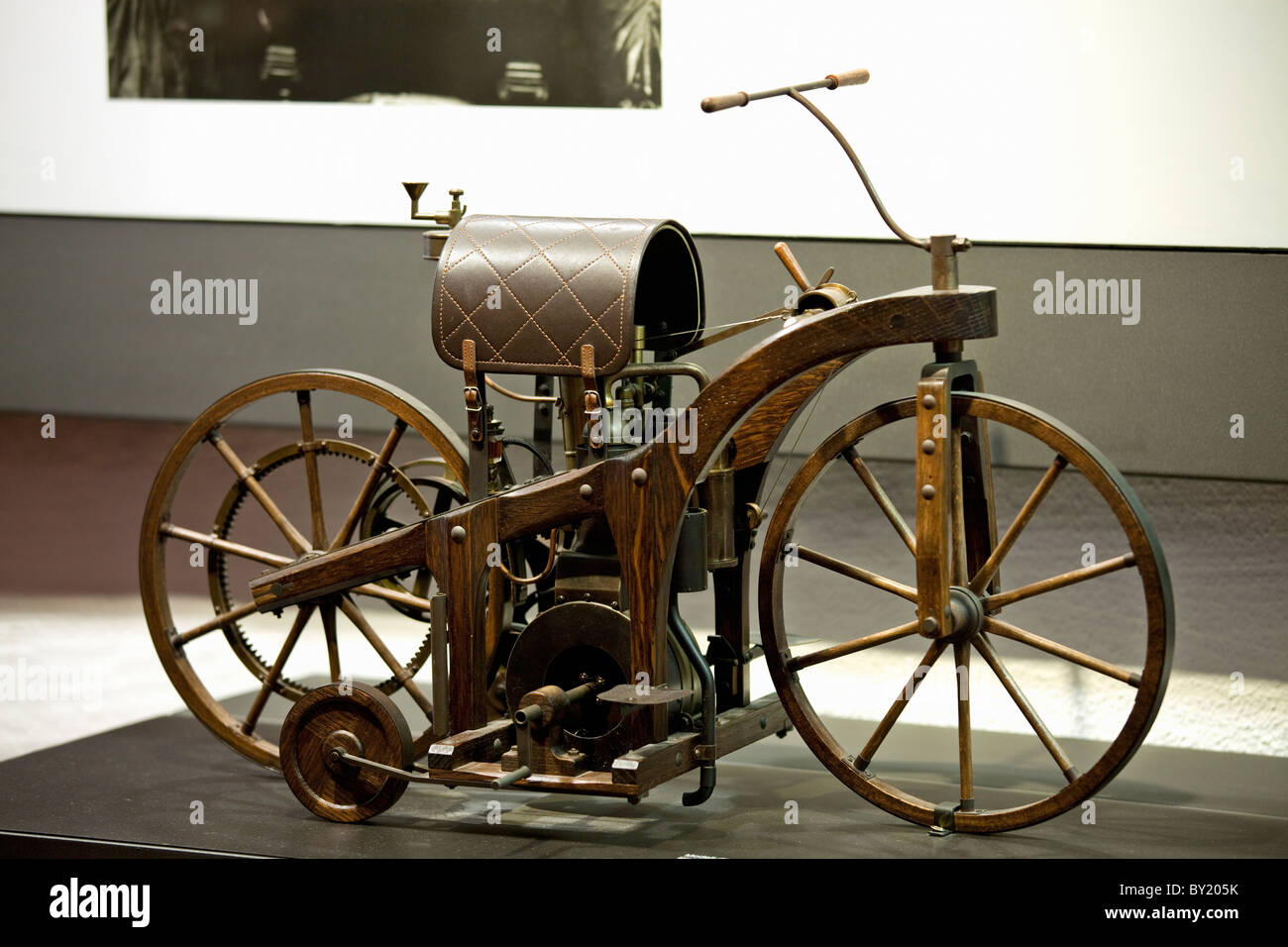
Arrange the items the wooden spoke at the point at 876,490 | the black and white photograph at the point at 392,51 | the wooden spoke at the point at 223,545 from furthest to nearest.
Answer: the black and white photograph at the point at 392,51, the wooden spoke at the point at 223,545, the wooden spoke at the point at 876,490

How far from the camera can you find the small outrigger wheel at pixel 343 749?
3135 mm

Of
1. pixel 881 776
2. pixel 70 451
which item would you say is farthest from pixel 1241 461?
pixel 70 451

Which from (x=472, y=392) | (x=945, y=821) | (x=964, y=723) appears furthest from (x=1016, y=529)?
(x=472, y=392)

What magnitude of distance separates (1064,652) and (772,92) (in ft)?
3.34

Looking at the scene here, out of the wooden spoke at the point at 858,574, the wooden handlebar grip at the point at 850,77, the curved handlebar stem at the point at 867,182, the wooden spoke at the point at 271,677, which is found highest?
the wooden handlebar grip at the point at 850,77

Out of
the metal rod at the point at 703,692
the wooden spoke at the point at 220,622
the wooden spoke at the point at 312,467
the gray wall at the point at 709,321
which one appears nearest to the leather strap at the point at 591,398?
the metal rod at the point at 703,692

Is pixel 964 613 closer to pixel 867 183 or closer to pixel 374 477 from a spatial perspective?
pixel 867 183

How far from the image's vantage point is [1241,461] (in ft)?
12.0

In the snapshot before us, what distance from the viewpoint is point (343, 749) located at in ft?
10.4

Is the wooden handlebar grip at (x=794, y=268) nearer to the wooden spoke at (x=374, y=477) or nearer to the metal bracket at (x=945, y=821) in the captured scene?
the wooden spoke at (x=374, y=477)

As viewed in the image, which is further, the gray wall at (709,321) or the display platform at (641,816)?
the gray wall at (709,321)

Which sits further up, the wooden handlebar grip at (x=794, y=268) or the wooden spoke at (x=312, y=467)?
the wooden handlebar grip at (x=794, y=268)

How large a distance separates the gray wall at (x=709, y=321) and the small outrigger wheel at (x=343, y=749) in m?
1.19
